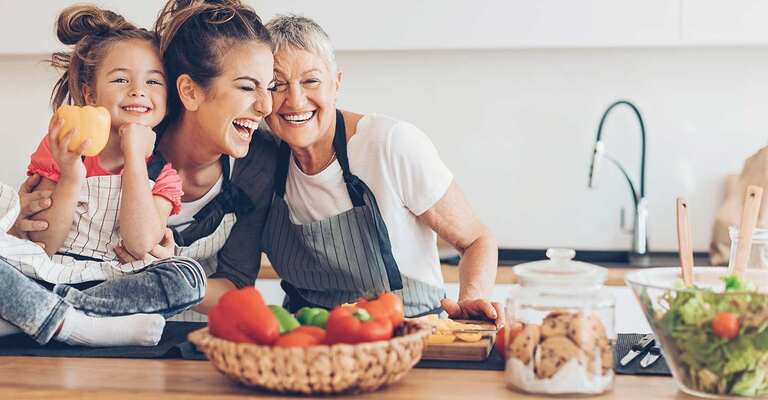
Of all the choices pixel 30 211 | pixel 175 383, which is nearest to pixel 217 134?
pixel 30 211

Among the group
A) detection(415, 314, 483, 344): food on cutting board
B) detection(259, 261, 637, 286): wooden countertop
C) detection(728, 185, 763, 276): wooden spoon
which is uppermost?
detection(728, 185, 763, 276): wooden spoon

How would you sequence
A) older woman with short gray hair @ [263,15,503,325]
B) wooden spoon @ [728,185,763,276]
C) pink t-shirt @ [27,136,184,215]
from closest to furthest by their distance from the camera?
wooden spoon @ [728,185,763,276] → pink t-shirt @ [27,136,184,215] → older woman with short gray hair @ [263,15,503,325]

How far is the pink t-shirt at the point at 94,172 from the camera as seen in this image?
196 cm

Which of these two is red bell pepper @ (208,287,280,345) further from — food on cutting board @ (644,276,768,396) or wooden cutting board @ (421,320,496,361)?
food on cutting board @ (644,276,768,396)

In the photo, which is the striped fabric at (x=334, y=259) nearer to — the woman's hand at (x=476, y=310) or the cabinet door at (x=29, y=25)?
the woman's hand at (x=476, y=310)

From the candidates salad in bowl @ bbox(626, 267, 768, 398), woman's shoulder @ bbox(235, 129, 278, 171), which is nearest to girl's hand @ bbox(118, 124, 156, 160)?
woman's shoulder @ bbox(235, 129, 278, 171)

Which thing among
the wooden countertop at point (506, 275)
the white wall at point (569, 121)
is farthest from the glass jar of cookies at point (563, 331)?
the white wall at point (569, 121)

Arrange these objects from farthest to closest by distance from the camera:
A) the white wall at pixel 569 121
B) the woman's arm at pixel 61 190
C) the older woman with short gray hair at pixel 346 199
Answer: the white wall at pixel 569 121, the older woman with short gray hair at pixel 346 199, the woman's arm at pixel 61 190

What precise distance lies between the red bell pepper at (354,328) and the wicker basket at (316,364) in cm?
2

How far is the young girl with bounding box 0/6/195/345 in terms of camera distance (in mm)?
1826

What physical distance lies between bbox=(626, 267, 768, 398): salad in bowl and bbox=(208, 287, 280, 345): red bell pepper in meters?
0.48

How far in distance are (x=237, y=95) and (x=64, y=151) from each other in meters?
0.42

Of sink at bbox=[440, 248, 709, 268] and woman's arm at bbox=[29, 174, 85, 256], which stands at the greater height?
woman's arm at bbox=[29, 174, 85, 256]

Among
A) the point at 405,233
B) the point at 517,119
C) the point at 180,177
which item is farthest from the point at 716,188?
the point at 180,177
